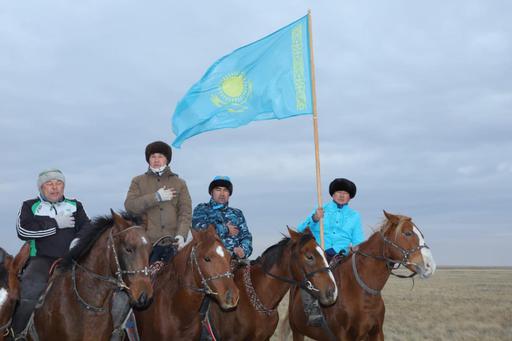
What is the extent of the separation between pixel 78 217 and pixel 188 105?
4385mm

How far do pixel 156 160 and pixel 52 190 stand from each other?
1882 mm

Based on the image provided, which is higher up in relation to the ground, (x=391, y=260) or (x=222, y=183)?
(x=222, y=183)

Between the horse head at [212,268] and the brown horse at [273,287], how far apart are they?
1203mm

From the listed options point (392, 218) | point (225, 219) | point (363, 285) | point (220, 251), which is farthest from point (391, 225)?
point (220, 251)

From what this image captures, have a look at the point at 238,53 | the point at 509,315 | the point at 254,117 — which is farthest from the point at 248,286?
the point at 509,315

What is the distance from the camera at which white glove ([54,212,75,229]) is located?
7742 millimetres

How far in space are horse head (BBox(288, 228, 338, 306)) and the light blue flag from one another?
12.3 ft

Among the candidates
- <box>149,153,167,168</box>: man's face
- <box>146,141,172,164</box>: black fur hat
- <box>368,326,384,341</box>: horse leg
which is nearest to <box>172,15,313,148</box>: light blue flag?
<box>146,141,172,164</box>: black fur hat

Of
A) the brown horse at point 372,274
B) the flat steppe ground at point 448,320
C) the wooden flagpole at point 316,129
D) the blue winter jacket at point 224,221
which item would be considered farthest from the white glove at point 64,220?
the flat steppe ground at point 448,320

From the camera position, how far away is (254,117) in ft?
38.5

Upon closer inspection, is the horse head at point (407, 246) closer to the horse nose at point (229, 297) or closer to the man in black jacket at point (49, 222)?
the horse nose at point (229, 297)

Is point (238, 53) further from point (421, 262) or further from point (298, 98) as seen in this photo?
point (421, 262)

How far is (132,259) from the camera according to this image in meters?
6.50

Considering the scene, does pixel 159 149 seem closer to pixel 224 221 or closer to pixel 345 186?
pixel 224 221
